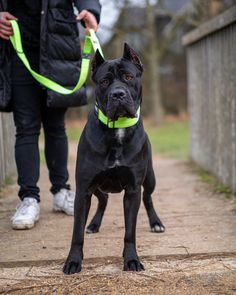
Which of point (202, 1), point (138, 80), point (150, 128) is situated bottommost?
point (150, 128)

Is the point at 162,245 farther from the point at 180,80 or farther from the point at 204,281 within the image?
the point at 180,80

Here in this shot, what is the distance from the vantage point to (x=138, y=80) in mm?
3105

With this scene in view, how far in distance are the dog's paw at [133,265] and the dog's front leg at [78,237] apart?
0.27m

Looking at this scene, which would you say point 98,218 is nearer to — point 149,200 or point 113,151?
point 149,200

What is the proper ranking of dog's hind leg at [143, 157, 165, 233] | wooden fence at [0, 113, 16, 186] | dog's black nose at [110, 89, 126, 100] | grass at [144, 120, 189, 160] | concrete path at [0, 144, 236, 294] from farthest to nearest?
grass at [144, 120, 189, 160], wooden fence at [0, 113, 16, 186], dog's hind leg at [143, 157, 165, 233], dog's black nose at [110, 89, 126, 100], concrete path at [0, 144, 236, 294]

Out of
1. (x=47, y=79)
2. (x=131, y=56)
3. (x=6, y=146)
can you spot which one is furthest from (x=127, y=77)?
(x=6, y=146)

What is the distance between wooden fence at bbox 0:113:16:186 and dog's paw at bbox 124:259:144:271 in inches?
110

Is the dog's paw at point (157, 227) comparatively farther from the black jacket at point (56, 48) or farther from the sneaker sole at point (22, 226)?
the black jacket at point (56, 48)

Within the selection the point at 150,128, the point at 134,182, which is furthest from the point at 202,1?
the point at 134,182

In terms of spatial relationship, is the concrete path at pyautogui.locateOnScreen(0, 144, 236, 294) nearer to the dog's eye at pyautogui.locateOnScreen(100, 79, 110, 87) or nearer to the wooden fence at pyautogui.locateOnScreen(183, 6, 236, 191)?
the wooden fence at pyautogui.locateOnScreen(183, 6, 236, 191)

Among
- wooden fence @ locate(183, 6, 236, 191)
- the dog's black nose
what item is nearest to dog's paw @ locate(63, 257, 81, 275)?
the dog's black nose

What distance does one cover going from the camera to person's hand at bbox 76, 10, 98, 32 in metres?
3.91

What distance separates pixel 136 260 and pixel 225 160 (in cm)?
267

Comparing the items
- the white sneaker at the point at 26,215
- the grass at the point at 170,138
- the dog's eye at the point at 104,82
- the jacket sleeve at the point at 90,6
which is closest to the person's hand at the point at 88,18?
the jacket sleeve at the point at 90,6
